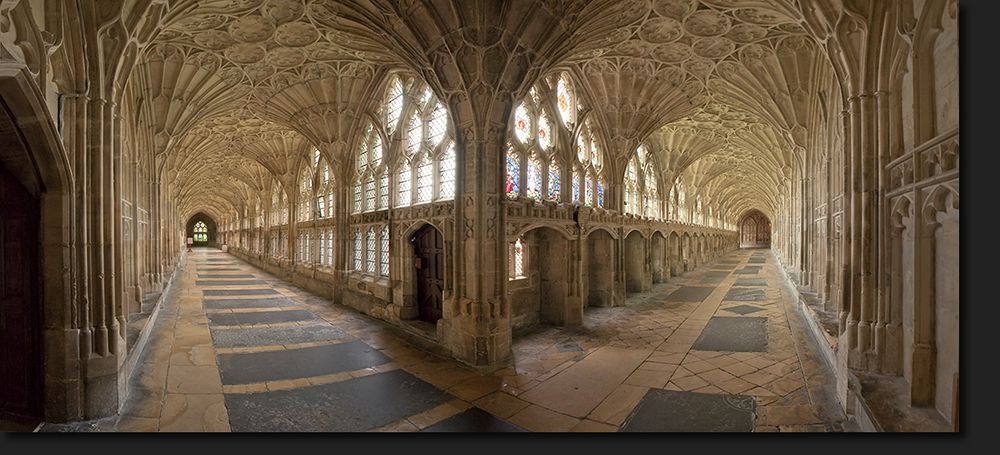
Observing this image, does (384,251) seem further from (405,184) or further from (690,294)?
(690,294)

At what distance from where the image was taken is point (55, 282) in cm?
449

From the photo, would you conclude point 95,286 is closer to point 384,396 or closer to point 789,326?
point 384,396

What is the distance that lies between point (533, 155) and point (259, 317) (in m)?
7.99

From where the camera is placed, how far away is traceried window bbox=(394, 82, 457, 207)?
31.6 ft

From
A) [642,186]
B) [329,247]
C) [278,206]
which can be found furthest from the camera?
[278,206]

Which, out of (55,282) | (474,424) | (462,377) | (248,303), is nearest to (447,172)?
(462,377)

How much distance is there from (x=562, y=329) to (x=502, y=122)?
16.5 ft

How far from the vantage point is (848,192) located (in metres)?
5.85

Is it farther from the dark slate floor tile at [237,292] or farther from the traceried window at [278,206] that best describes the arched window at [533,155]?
the traceried window at [278,206]

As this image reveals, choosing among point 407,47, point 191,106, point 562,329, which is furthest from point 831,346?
point 191,106

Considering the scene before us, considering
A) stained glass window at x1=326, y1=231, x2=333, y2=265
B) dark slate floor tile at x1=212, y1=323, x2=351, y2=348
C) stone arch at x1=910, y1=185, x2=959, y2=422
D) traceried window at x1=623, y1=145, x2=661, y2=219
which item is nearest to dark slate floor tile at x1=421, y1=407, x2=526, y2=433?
stone arch at x1=910, y1=185, x2=959, y2=422

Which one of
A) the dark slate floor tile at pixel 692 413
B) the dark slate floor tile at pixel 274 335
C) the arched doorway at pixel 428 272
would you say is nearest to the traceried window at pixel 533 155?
the arched doorway at pixel 428 272

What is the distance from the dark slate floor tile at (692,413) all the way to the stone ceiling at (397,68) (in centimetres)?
526

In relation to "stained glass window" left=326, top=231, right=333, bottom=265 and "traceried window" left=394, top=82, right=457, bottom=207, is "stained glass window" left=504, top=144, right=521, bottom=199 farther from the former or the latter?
"stained glass window" left=326, top=231, right=333, bottom=265
